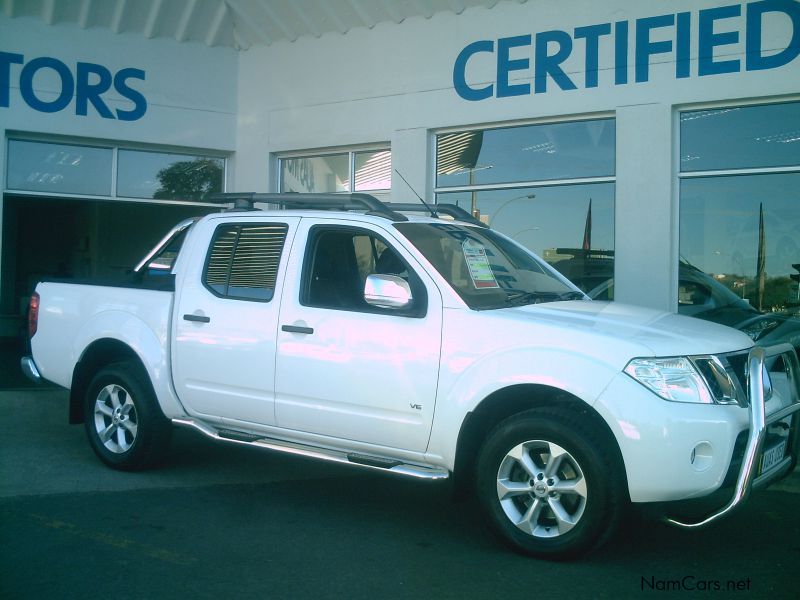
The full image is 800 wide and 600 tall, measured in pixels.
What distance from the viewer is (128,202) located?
12.2m

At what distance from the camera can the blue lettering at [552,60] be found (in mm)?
9797

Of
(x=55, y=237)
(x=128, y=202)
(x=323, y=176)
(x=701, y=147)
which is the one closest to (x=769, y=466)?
(x=701, y=147)

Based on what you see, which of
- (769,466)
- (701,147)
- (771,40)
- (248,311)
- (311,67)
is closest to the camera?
(769,466)

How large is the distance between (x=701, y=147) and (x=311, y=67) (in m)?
5.33

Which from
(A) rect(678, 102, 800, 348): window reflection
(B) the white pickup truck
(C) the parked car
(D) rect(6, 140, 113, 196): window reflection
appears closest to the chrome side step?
(B) the white pickup truck

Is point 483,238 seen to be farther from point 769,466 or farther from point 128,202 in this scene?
point 128,202

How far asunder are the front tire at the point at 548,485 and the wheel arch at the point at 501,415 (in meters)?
0.10

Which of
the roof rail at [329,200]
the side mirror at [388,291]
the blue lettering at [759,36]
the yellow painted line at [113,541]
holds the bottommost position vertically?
the yellow painted line at [113,541]

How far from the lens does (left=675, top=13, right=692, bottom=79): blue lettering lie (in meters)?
9.08

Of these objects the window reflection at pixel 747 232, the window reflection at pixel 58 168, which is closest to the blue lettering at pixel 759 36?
the window reflection at pixel 747 232

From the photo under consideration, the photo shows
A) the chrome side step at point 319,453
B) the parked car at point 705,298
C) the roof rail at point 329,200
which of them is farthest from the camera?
the parked car at point 705,298

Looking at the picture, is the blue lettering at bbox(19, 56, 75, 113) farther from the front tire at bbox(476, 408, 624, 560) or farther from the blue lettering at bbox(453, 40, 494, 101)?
the front tire at bbox(476, 408, 624, 560)

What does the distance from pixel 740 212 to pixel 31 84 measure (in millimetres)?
8815

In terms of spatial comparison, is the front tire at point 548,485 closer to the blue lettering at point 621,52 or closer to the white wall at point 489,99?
the white wall at point 489,99
